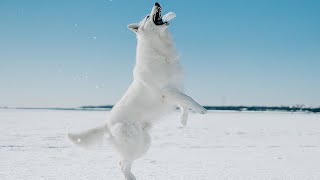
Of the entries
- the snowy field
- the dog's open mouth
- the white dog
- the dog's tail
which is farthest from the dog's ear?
the dog's tail

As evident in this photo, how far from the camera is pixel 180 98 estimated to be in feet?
14.6

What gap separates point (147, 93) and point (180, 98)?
390 millimetres

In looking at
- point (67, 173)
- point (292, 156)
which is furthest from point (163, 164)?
point (292, 156)

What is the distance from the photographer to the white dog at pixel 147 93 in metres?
4.53

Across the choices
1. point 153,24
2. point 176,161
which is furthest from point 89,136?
point 176,161

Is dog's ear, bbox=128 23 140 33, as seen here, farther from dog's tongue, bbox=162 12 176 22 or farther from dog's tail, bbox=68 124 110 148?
dog's tail, bbox=68 124 110 148

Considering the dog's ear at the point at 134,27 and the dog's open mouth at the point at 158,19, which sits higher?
the dog's open mouth at the point at 158,19

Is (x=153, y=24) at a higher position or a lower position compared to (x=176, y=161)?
higher

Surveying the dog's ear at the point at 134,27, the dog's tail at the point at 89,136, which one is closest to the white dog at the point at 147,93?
the dog's ear at the point at 134,27

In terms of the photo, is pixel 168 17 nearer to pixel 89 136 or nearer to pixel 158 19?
pixel 158 19

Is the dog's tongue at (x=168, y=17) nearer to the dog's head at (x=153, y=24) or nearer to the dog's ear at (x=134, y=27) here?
the dog's head at (x=153, y=24)

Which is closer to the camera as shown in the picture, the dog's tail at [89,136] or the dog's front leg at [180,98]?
the dog's front leg at [180,98]

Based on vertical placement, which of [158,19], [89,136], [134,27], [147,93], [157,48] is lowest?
[89,136]

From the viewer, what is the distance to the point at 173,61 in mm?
4668
